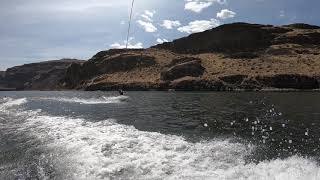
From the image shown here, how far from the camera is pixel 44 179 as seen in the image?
15648mm

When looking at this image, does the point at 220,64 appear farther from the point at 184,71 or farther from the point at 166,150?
the point at 166,150

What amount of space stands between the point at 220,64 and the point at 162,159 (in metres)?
100

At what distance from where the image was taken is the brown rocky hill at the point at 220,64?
302 ft

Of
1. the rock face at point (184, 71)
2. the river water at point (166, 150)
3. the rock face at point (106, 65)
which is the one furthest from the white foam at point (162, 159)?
the rock face at point (106, 65)

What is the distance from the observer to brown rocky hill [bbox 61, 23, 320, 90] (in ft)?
302

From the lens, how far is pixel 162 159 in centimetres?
1698

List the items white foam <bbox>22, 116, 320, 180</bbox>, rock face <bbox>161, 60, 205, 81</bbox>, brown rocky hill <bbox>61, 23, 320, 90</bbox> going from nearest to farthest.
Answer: white foam <bbox>22, 116, 320, 180</bbox> → brown rocky hill <bbox>61, 23, 320, 90</bbox> → rock face <bbox>161, 60, 205, 81</bbox>

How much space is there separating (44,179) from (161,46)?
15814cm

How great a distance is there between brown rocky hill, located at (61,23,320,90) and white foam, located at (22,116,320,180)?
68.8 metres

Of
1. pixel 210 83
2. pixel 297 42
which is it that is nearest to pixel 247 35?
pixel 297 42

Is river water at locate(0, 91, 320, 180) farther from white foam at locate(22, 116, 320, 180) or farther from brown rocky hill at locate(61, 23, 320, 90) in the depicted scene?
brown rocky hill at locate(61, 23, 320, 90)

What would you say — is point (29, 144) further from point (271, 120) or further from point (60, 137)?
point (271, 120)

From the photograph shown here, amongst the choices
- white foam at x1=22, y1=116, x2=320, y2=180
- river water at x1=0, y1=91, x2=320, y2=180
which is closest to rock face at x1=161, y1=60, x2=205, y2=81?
river water at x1=0, y1=91, x2=320, y2=180

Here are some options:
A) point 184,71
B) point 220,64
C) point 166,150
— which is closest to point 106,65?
point 220,64
